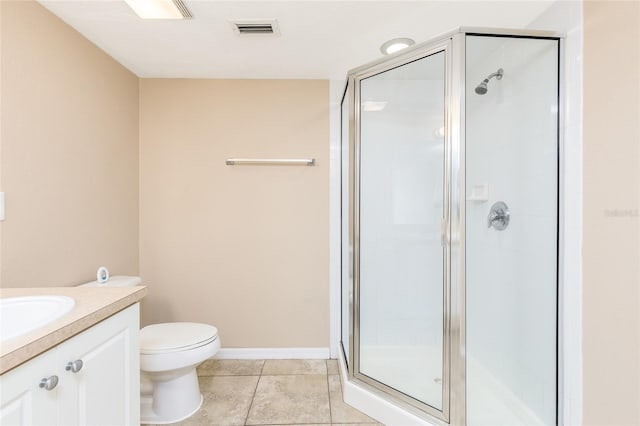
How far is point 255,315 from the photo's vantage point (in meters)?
2.32

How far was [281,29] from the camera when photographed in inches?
65.8

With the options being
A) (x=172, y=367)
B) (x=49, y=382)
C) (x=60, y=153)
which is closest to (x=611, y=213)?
(x=49, y=382)

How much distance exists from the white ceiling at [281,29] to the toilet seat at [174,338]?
5.53ft

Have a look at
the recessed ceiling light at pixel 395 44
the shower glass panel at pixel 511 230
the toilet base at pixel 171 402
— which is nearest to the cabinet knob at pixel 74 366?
the toilet base at pixel 171 402

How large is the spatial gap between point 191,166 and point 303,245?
103 cm

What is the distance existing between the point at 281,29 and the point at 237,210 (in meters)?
1.24

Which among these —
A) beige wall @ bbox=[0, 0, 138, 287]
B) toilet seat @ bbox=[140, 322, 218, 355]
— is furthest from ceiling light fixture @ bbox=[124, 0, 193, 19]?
toilet seat @ bbox=[140, 322, 218, 355]

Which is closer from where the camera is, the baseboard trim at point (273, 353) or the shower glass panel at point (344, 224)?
the shower glass panel at point (344, 224)

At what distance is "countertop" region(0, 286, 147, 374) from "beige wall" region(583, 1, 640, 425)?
5.76 feet

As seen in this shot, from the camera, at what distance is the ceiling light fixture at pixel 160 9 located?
1.44m

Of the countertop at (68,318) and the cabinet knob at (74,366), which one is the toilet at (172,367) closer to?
the countertop at (68,318)

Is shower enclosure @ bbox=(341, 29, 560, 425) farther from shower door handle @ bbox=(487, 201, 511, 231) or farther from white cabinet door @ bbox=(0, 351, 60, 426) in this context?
white cabinet door @ bbox=(0, 351, 60, 426)

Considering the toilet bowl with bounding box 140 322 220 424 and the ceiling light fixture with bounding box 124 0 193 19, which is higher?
the ceiling light fixture with bounding box 124 0 193 19

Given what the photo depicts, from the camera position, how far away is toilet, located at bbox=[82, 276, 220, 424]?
1543mm
